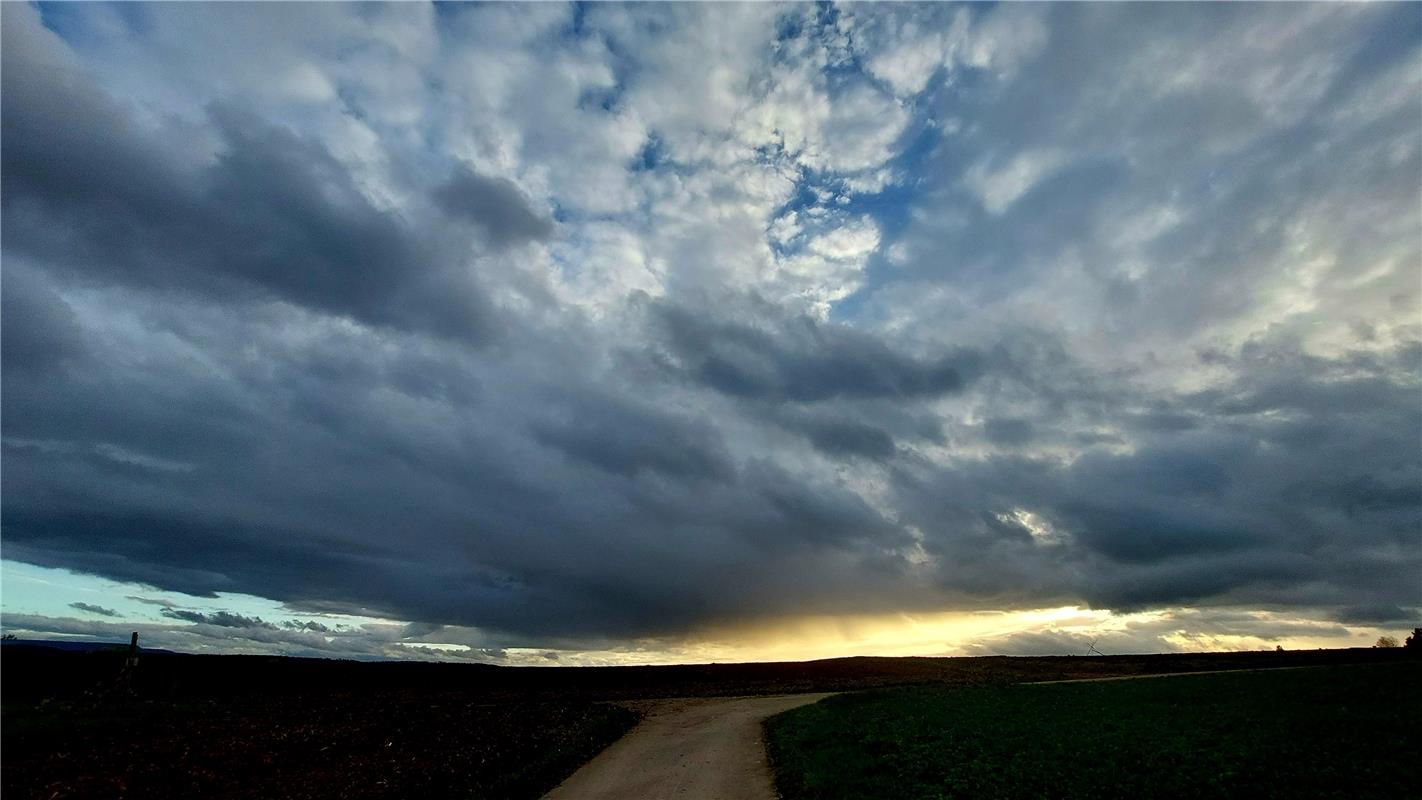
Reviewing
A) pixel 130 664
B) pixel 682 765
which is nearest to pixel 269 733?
pixel 130 664

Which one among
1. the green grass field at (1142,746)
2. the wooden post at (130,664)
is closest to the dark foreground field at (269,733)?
the wooden post at (130,664)

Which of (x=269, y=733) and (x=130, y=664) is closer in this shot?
(x=269, y=733)

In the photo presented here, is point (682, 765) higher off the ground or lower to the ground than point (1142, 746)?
lower

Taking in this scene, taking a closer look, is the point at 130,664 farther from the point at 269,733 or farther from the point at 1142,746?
the point at 1142,746

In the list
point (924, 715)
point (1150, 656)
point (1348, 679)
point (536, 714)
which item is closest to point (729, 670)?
point (1150, 656)

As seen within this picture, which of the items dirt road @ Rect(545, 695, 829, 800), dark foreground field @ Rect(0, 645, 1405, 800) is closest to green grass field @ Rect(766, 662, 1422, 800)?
dirt road @ Rect(545, 695, 829, 800)

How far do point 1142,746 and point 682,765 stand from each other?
58.4 feet

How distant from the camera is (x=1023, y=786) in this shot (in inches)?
855

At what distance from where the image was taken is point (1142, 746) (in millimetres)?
26250

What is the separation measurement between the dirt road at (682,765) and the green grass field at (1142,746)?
1.32m

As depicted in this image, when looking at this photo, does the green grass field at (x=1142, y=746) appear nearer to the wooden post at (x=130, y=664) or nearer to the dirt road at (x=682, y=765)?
the dirt road at (x=682, y=765)

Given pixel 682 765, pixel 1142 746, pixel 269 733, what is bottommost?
pixel 682 765

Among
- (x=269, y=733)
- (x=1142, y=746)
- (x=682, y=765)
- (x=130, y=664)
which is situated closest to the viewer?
(x=1142, y=746)

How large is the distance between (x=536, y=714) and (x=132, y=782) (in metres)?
25.7
